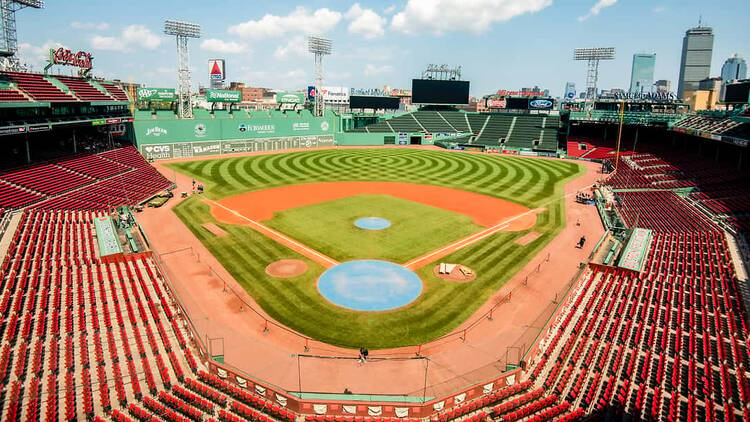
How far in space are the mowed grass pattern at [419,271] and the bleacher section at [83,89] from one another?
1418cm

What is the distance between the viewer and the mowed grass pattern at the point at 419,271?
23.4 metres

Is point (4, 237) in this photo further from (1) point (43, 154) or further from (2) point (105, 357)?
Answer: (1) point (43, 154)

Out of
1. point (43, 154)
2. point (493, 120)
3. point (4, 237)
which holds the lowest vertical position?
point (4, 237)

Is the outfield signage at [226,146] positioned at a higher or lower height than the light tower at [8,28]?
lower

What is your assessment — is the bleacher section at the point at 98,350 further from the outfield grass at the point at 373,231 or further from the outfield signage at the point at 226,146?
the outfield signage at the point at 226,146

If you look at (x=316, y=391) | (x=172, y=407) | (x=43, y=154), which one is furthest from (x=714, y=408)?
(x=43, y=154)

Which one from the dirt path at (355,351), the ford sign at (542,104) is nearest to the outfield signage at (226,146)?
the dirt path at (355,351)

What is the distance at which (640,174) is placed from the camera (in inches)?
2341

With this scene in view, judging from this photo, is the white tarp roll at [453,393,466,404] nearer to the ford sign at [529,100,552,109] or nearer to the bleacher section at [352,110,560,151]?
the bleacher section at [352,110,560,151]

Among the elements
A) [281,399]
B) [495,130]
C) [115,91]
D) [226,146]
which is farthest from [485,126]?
[281,399]

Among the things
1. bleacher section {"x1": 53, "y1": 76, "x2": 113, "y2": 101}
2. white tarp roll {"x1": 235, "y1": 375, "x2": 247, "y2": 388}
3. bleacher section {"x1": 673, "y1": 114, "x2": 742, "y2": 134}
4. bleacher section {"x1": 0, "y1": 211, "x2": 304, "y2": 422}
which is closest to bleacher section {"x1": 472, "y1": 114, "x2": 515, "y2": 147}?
bleacher section {"x1": 673, "y1": 114, "x2": 742, "y2": 134}

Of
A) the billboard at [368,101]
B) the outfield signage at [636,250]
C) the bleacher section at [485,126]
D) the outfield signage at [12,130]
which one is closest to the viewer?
the outfield signage at [636,250]

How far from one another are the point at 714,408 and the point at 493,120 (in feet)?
329

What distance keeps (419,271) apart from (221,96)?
68.8 meters
